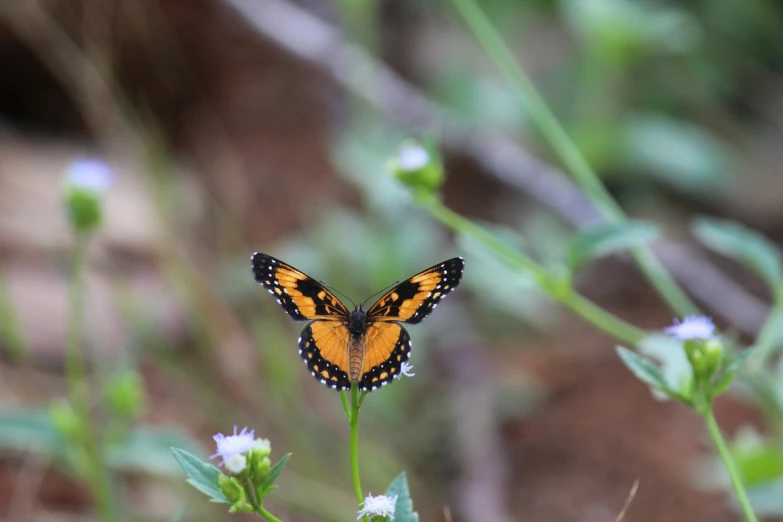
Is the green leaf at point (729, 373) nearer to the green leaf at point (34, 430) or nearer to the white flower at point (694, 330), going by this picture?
the white flower at point (694, 330)

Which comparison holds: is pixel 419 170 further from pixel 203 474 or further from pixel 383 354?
pixel 203 474

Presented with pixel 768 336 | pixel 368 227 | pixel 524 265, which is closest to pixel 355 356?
pixel 524 265

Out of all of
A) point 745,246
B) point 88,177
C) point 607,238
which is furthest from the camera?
point 88,177

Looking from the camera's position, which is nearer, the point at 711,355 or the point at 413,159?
the point at 711,355

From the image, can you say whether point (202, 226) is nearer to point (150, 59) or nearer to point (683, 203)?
point (150, 59)

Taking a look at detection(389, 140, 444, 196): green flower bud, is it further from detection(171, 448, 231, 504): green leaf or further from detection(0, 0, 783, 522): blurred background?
detection(171, 448, 231, 504): green leaf

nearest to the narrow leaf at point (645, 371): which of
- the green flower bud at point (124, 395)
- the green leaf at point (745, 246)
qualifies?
the green leaf at point (745, 246)

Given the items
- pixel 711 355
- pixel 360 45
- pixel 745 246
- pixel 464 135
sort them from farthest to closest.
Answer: pixel 360 45 < pixel 464 135 < pixel 745 246 < pixel 711 355

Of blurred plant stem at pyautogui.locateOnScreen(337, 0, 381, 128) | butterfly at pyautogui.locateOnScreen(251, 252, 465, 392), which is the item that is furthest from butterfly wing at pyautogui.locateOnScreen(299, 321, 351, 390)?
blurred plant stem at pyautogui.locateOnScreen(337, 0, 381, 128)
